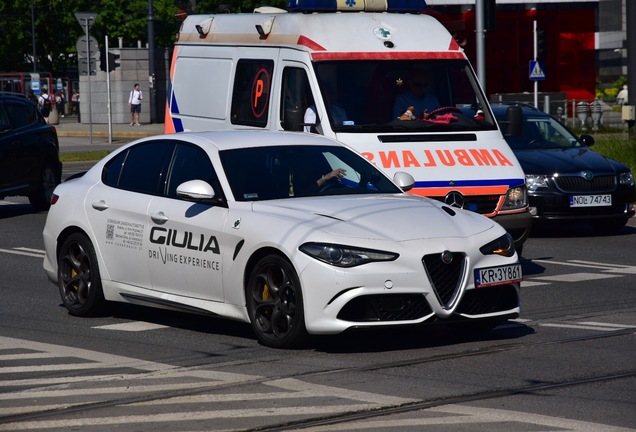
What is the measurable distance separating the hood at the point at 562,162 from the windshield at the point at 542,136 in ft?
1.12

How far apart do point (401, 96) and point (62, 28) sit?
71.6 metres

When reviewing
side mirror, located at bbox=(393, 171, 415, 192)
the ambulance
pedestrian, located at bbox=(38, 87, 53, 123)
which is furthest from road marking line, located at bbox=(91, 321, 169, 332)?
pedestrian, located at bbox=(38, 87, 53, 123)

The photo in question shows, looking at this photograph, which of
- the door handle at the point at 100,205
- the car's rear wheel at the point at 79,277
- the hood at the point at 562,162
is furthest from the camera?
the hood at the point at 562,162

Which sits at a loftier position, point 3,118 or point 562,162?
point 3,118

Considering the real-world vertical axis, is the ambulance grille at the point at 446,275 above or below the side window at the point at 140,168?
below

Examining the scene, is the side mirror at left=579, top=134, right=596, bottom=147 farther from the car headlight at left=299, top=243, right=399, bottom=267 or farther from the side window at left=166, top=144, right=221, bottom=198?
the car headlight at left=299, top=243, right=399, bottom=267

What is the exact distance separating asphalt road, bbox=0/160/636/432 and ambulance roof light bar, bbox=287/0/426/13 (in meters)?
4.49

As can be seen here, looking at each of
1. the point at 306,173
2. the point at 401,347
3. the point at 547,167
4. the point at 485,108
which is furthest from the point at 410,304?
the point at 547,167

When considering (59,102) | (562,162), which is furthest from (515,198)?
(59,102)

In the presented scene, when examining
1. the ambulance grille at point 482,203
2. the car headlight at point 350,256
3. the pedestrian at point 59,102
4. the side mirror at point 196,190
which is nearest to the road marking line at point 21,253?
the ambulance grille at point 482,203

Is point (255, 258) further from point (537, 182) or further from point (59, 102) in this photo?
point (59, 102)

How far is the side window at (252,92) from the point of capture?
14.6 m

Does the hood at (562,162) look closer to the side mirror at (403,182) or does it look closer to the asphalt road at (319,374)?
the asphalt road at (319,374)

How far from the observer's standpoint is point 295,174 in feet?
32.4
